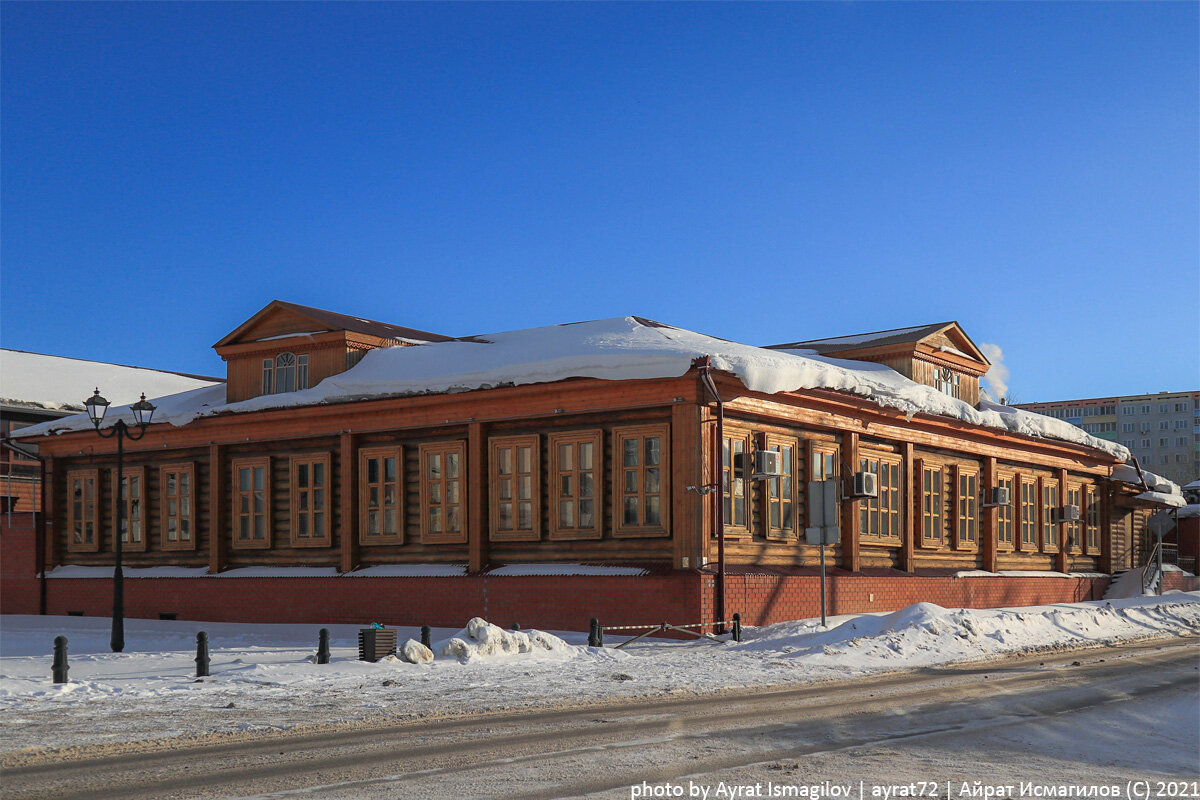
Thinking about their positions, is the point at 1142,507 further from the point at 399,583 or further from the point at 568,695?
the point at 568,695

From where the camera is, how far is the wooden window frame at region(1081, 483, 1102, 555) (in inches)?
1630

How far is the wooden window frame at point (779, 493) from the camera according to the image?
87.1ft

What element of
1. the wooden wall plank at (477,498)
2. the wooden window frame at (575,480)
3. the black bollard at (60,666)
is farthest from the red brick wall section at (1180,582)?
the black bollard at (60,666)

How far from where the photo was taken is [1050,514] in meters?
38.9

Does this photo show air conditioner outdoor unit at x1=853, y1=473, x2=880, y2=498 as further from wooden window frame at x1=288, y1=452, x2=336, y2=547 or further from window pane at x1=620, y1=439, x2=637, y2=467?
wooden window frame at x1=288, y1=452, x2=336, y2=547

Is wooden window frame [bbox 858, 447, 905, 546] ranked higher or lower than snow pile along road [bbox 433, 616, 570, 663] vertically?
higher

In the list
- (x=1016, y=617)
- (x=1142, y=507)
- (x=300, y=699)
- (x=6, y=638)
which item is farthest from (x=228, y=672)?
(x=1142, y=507)

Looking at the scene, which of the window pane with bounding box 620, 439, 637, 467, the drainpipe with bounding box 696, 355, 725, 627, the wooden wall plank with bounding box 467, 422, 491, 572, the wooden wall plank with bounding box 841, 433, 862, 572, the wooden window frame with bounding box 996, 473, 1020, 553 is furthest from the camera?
the wooden window frame with bounding box 996, 473, 1020, 553

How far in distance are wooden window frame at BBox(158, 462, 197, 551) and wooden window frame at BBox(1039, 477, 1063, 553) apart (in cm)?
2538

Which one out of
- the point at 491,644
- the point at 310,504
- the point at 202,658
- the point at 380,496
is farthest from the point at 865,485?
the point at 202,658

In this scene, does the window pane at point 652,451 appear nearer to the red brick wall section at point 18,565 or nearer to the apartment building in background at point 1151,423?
the red brick wall section at point 18,565

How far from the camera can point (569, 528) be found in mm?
26297

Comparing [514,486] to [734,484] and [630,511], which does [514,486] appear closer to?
[630,511]

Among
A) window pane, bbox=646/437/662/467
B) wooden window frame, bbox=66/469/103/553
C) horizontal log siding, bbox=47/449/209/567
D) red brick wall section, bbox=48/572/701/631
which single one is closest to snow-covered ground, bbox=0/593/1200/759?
red brick wall section, bbox=48/572/701/631
